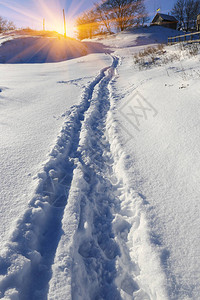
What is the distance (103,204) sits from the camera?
2.40 meters

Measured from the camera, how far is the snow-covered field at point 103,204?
157 cm

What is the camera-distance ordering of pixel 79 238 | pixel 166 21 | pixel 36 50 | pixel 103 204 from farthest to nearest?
1. pixel 166 21
2. pixel 36 50
3. pixel 103 204
4. pixel 79 238

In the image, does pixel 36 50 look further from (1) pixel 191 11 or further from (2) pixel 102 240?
(1) pixel 191 11

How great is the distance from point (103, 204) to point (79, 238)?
0.59 meters

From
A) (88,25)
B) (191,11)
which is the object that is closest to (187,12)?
(191,11)

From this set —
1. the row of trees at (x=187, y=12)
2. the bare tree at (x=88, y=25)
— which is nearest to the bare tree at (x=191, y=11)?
the row of trees at (x=187, y=12)

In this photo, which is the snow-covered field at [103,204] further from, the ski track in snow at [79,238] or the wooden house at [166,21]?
the wooden house at [166,21]

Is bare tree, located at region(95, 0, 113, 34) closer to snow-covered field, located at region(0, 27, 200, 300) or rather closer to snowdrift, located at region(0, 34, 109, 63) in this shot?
snowdrift, located at region(0, 34, 109, 63)

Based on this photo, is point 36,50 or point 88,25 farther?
point 88,25

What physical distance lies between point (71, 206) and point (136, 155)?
1.55m

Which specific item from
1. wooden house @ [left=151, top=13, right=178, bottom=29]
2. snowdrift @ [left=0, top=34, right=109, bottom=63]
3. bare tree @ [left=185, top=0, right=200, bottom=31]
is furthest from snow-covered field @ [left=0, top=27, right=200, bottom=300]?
bare tree @ [left=185, top=0, right=200, bottom=31]

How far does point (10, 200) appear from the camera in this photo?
221 centimetres

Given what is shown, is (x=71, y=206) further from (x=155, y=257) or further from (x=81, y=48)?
(x=81, y=48)

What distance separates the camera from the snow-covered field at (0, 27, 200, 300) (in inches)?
61.8
